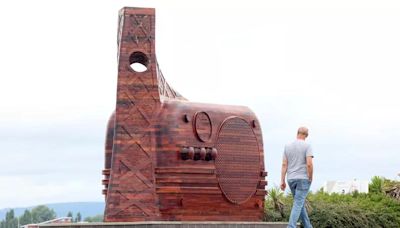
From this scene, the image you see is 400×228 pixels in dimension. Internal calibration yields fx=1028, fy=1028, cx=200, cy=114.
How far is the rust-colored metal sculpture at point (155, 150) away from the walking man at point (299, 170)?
13.5 meters

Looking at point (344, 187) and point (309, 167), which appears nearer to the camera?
point (309, 167)

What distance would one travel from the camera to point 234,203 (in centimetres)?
3209

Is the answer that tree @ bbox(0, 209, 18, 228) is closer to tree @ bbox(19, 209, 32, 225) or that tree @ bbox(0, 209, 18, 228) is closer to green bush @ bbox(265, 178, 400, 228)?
tree @ bbox(19, 209, 32, 225)

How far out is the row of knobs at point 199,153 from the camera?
100 ft

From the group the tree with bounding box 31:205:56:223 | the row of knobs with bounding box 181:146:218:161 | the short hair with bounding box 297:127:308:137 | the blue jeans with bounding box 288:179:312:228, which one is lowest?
the blue jeans with bounding box 288:179:312:228

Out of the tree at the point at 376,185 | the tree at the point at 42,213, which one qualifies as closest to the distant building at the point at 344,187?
the tree at the point at 376,185

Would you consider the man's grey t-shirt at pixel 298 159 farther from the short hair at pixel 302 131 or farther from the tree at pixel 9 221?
the tree at pixel 9 221

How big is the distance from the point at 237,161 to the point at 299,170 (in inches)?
618

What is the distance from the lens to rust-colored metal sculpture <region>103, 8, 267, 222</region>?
1184 inches

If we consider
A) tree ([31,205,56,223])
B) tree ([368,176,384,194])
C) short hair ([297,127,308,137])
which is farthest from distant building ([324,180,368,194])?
tree ([31,205,56,223])

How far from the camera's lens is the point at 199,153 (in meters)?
30.9

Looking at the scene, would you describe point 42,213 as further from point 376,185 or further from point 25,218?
point 376,185

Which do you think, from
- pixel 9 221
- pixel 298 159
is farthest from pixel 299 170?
pixel 9 221

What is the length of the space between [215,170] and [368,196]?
24522 mm
